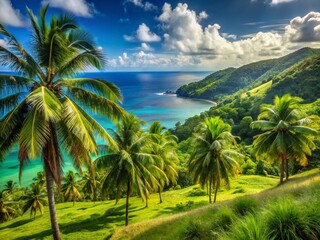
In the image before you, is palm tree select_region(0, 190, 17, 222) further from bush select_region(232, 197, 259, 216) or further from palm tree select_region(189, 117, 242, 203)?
bush select_region(232, 197, 259, 216)

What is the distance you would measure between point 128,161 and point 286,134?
44.4 ft

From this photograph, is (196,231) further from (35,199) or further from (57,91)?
(35,199)

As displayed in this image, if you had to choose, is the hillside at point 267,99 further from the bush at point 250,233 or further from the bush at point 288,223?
the bush at point 250,233

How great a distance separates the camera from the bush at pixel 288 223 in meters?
5.07

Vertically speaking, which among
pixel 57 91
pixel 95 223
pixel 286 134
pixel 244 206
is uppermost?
pixel 57 91

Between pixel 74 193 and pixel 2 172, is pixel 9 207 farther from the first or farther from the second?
pixel 2 172

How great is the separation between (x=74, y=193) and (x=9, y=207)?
1225cm

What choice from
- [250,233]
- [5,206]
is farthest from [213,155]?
[5,206]

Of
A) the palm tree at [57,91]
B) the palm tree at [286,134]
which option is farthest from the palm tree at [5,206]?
the palm tree at [286,134]

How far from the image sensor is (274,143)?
Answer: 818 inches

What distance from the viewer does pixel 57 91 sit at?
422 inches

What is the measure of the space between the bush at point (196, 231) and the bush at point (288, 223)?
2853 mm

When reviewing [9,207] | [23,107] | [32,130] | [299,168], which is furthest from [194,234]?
[9,207]

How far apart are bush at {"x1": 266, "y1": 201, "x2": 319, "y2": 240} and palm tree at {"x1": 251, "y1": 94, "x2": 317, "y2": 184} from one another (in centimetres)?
1649
